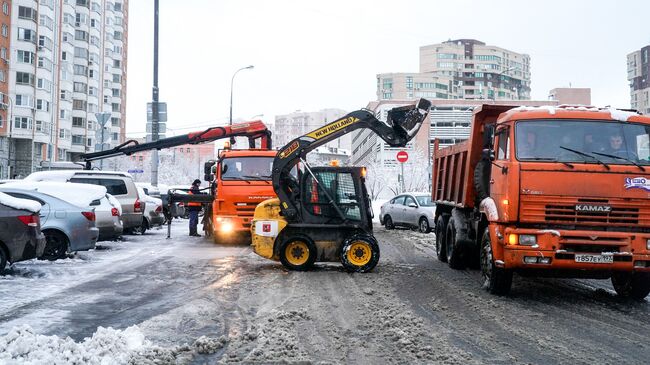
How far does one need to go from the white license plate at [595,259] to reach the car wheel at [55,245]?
9686 millimetres

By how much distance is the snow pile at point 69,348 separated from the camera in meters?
5.07

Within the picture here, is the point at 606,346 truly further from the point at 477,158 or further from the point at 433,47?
the point at 433,47

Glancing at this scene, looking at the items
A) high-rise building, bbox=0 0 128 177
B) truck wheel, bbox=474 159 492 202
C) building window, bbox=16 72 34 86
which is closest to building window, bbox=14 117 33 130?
high-rise building, bbox=0 0 128 177

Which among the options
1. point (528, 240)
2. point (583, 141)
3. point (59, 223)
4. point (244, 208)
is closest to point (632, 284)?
point (528, 240)

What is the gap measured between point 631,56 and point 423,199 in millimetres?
134002

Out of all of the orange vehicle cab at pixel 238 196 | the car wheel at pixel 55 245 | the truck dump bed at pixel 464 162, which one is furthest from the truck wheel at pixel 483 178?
the car wheel at pixel 55 245

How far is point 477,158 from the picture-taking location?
11.0 meters

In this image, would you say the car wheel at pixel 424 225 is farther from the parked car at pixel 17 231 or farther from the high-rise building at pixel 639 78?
the high-rise building at pixel 639 78

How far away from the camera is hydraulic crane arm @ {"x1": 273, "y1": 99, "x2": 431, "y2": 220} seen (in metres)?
11.4

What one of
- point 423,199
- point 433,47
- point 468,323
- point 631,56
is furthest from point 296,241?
point 631,56

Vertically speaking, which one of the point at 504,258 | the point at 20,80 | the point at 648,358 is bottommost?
the point at 648,358

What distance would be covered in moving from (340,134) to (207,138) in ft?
32.3

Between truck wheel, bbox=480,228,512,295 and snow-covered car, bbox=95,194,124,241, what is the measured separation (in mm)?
9416

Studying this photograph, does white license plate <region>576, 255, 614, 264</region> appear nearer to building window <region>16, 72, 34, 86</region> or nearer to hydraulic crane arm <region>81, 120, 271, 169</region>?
hydraulic crane arm <region>81, 120, 271, 169</region>
